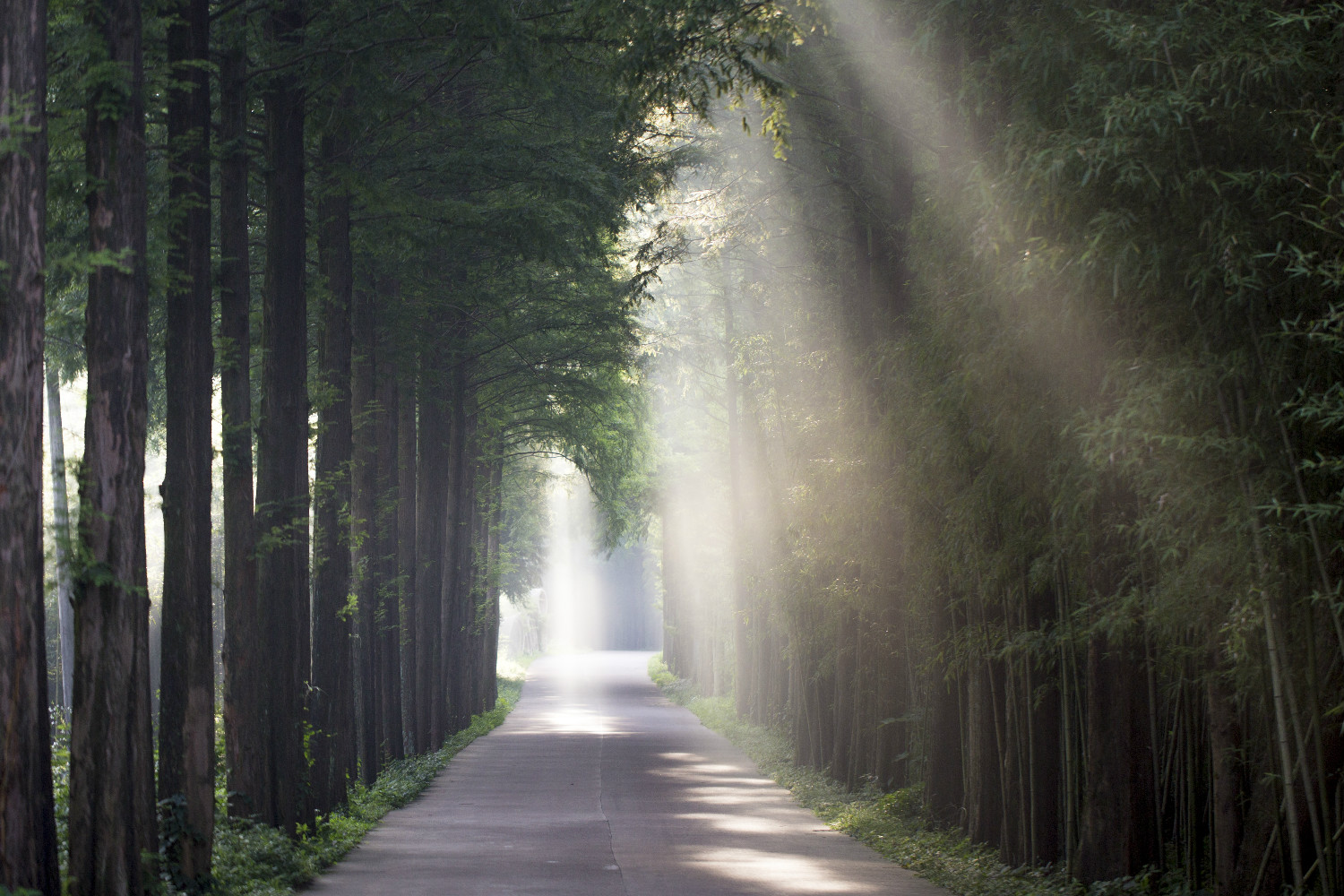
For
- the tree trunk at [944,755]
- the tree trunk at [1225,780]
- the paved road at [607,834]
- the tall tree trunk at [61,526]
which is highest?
the tall tree trunk at [61,526]

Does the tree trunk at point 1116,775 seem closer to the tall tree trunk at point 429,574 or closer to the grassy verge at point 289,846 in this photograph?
the grassy verge at point 289,846

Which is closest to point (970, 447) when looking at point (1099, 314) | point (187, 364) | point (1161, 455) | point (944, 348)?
point (944, 348)

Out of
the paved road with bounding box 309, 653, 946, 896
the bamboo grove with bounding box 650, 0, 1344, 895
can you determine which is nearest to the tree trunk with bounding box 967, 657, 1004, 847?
the bamboo grove with bounding box 650, 0, 1344, 895

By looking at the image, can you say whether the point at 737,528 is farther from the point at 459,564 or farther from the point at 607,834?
the point at 607,834

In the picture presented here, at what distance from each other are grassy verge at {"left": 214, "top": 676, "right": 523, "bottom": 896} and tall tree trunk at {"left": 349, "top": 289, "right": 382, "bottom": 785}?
0.96 m

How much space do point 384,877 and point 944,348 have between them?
22.7 feet

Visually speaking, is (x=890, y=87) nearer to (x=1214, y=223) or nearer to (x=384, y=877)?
(x=1214, y=223)

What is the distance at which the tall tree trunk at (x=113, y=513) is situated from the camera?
8.74 metres

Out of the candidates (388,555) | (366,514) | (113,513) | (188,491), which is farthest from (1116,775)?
(388,555)

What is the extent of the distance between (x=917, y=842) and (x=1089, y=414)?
322 inches

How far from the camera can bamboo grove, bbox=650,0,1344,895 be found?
6.97m

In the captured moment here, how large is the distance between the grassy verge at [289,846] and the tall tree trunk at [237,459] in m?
0.56

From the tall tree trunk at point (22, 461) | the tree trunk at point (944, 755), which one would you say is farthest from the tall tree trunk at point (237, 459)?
the tree trunk at point (944, 755)

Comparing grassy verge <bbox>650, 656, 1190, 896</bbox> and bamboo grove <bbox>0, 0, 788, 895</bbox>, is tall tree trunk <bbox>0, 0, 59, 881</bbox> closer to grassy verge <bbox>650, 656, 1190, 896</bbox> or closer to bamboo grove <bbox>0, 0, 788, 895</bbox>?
bamboo grove <bbox>0, 0, 788, 895</bbox>
